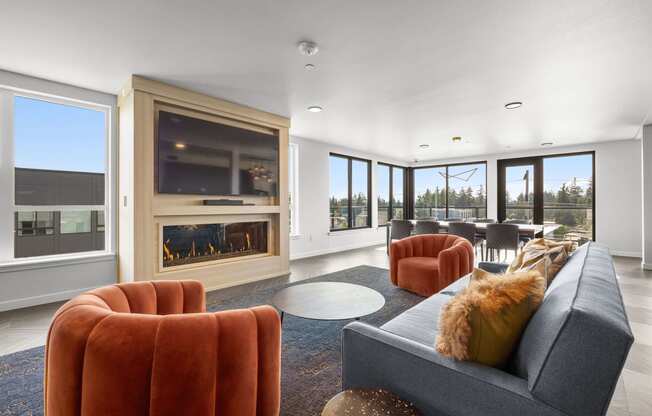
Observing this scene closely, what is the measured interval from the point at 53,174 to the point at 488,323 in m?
4.50

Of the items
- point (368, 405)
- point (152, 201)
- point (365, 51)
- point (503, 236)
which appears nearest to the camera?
point (368, 405)

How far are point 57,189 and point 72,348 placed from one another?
3.30m

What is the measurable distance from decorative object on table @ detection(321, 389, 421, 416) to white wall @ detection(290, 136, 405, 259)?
4840 mm

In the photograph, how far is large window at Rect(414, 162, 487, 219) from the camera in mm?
8023

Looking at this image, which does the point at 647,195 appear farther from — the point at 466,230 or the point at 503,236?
the point at 466,230

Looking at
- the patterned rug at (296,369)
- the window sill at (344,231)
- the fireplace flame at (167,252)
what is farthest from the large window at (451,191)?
the fireplace flame at (167,252)

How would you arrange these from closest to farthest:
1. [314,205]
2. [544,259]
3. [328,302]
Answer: [544,259] < [328,302] < [314,205]

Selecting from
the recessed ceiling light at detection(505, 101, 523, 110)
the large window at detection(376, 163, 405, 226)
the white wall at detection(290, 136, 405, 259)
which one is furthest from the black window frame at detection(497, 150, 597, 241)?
the white wall at detection(290, 136, 405, 259)

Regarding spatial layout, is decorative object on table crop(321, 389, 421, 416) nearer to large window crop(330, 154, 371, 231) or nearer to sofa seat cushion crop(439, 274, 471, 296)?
sofa seat cushion crop(439, 274, 471, 296)

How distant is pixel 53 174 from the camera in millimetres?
3438

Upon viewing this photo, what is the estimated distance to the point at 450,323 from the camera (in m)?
1.11

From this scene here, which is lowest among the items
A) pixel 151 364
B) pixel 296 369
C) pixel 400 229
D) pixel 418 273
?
pixel 296 369

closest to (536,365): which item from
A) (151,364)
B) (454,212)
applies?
(151,364)

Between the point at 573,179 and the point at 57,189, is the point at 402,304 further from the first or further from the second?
the point at 573,179
